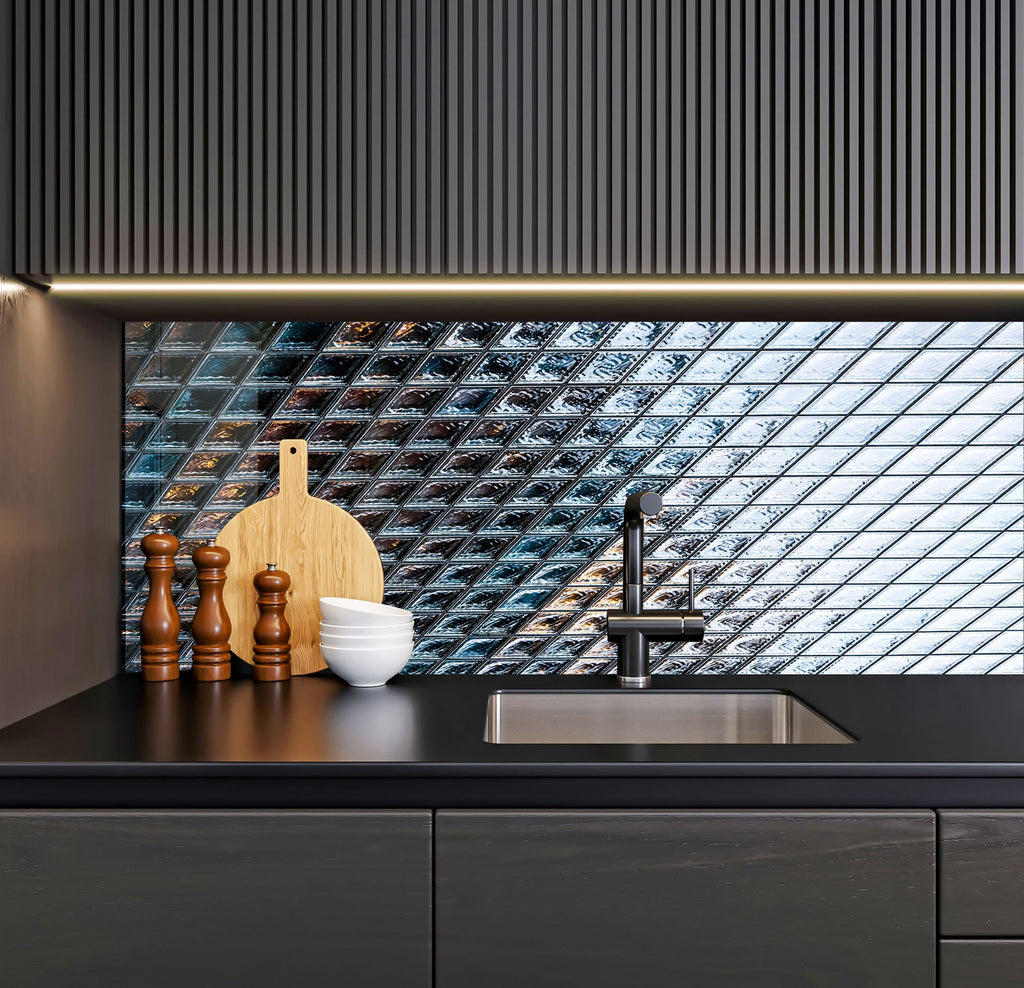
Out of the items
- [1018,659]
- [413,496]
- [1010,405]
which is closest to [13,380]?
[413,496]

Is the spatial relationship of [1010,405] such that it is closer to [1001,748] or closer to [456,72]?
[1001,748]

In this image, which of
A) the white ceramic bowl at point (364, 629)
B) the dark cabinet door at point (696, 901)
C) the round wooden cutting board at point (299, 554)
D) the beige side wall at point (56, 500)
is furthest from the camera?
the round wooden cutting board at point (299, 554)

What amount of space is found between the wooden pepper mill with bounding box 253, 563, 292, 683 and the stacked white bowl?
0.10 meters

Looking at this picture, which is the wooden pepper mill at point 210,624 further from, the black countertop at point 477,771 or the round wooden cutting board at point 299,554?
the black countertop at point 477,771

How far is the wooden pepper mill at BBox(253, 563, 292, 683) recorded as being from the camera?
5.21 ft

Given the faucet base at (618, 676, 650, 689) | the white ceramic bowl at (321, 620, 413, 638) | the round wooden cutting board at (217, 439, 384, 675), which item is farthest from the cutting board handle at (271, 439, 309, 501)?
the faucet base at (618, 676, 650, 689)

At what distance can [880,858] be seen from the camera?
1.06m

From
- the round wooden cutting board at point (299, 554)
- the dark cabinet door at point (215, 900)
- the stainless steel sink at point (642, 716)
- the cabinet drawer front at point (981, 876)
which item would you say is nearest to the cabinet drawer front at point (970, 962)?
the cabinet drawer front at point (981, 876)

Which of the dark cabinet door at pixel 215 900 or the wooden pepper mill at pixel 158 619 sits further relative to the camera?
the wooden pepper mill at pixel 158 619

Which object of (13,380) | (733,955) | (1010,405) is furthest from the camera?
(1010,405)

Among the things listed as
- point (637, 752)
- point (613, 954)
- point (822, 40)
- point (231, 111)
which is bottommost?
point (613, 954)

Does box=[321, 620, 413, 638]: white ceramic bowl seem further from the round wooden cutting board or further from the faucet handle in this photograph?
the faucet handle

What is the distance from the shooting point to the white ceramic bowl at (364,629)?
4.98 feet

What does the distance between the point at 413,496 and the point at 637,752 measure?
0.79 m
